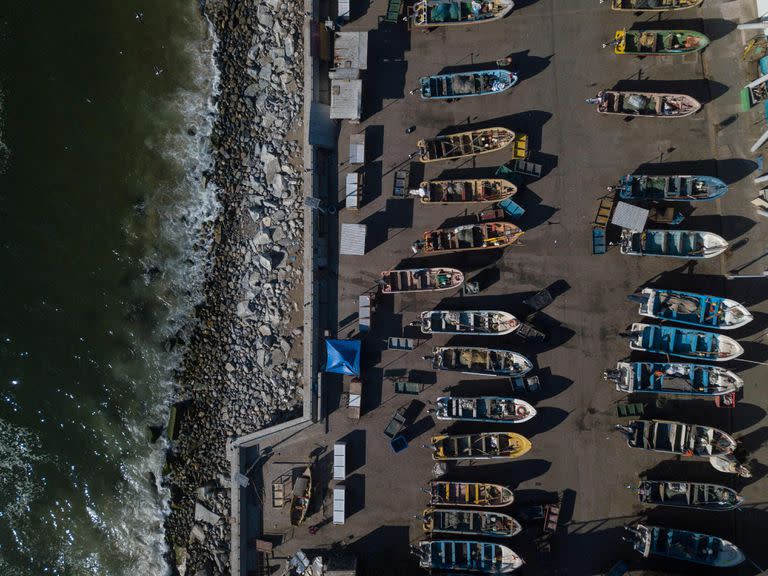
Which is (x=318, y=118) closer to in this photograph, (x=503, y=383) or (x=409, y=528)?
(x=503, y=383)

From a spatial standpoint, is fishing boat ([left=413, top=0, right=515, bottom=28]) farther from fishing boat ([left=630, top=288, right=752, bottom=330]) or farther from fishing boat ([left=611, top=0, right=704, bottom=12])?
fishing boat ([left=630, top=288, right=752, bottom=330])

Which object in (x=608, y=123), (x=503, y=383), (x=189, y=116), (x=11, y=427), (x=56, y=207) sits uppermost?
(x=189, y=116)

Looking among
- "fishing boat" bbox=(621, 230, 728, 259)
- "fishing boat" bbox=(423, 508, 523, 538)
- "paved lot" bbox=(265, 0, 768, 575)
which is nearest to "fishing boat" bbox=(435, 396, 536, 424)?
"paved lot" bbox=(265, 0, 768, 575)

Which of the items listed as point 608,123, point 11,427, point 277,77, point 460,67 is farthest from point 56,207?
point 608,123

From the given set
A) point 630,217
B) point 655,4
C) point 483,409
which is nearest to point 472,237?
point 630,217

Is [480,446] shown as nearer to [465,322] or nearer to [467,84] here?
[465,322]

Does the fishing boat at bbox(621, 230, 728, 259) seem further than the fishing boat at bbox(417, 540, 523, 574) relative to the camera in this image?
Yes
